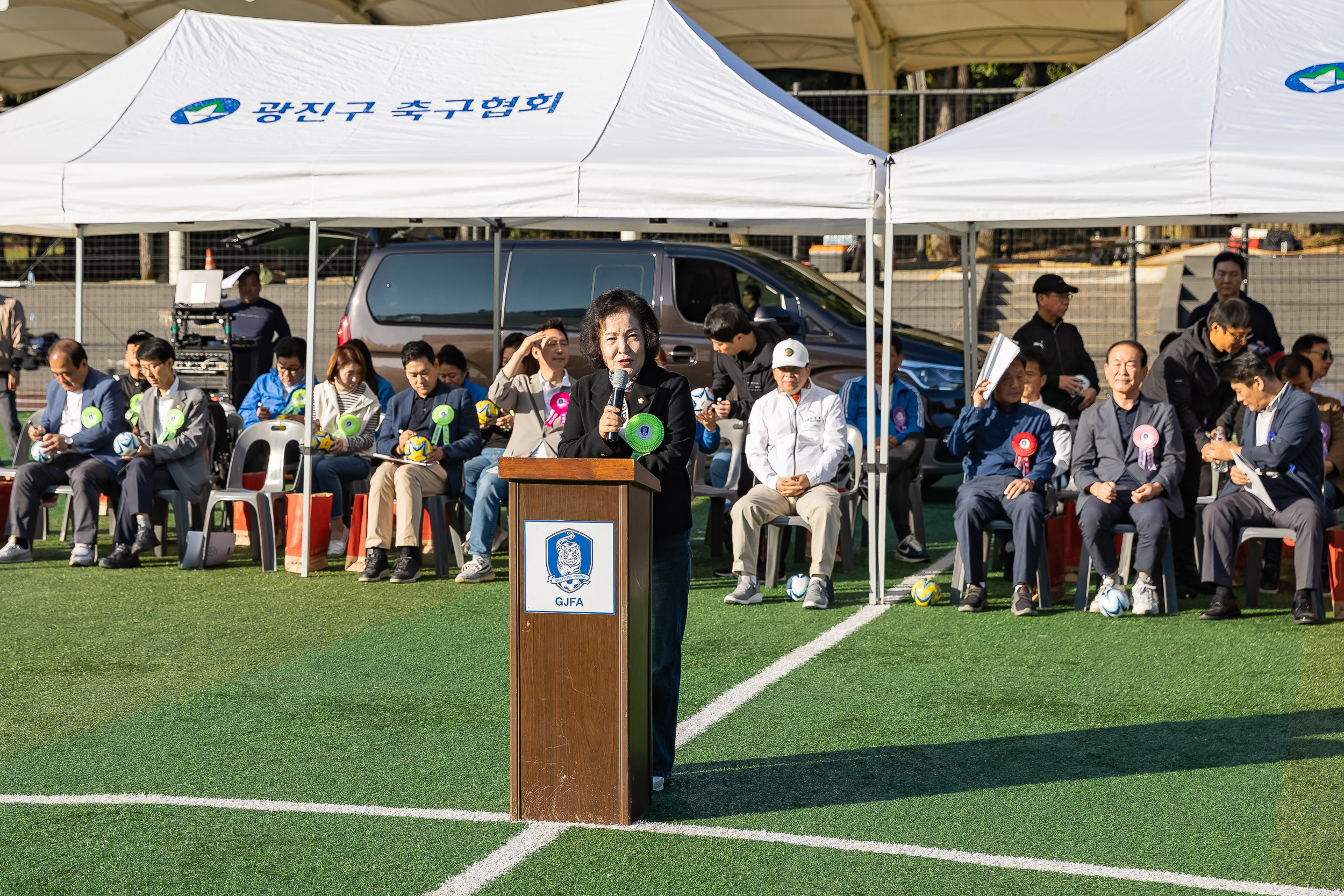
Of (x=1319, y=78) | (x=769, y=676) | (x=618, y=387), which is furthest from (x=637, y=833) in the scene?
(x=1319, y=78)

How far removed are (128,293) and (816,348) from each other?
13058 mm

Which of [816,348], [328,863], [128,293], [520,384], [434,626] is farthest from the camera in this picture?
[128,293]

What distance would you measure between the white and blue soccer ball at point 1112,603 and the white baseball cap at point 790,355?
2.08 metres

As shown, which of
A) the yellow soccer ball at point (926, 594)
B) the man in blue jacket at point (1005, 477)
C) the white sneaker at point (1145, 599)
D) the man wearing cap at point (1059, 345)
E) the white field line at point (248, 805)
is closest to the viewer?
the white field line at point (248, 805)

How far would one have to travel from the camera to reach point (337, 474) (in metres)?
8.80

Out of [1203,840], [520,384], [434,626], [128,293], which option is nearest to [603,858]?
[1203,840]

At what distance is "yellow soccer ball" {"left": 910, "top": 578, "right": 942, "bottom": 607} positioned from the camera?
7461mm

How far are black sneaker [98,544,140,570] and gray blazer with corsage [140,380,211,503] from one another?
49cm

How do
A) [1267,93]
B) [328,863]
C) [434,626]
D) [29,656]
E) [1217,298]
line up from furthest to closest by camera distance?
1. [1217,298]
2. [1267,93]
3. [434,626]
4. [29,656]
5. [328,863]

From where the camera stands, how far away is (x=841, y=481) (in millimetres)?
9109

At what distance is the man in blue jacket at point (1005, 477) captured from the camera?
24.0 ft

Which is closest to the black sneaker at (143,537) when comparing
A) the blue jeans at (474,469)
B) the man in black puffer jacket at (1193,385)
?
the blue jeans at (474,469)

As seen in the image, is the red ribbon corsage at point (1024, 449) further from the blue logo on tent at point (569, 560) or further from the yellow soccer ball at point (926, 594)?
the blue logo on tent at point (569, 560)

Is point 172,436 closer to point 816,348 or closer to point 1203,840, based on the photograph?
point 816,348
